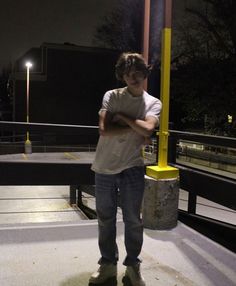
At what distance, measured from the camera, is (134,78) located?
293cm

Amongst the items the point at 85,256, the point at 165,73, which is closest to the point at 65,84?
the point at 165,73

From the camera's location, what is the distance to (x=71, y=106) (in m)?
40.8

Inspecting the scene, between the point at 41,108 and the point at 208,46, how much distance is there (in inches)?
751

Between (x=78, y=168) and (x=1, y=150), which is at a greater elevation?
(x=78, y=168)

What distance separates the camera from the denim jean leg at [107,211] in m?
3.02

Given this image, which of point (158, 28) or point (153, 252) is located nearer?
point (153, 252)

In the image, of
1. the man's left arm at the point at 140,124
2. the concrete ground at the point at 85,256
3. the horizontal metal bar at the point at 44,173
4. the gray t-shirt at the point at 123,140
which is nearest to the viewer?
the man's left arm at the point at 140,124

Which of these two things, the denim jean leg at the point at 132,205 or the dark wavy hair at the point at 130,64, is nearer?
the dark wavy hair at the point at 130,64

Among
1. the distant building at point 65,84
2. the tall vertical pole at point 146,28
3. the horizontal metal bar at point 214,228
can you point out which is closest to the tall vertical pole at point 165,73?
the tall vertical pole at point 146,28

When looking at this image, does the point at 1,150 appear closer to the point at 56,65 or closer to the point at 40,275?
the point at 56,65

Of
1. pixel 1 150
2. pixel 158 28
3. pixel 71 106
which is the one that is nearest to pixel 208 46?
pixel 1 150

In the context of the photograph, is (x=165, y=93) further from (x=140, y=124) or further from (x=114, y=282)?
(x=114, y=282)

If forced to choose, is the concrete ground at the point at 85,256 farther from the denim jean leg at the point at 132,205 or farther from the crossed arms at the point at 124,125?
the crossed arms at the point at 124,125

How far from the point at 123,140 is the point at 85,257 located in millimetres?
1354
